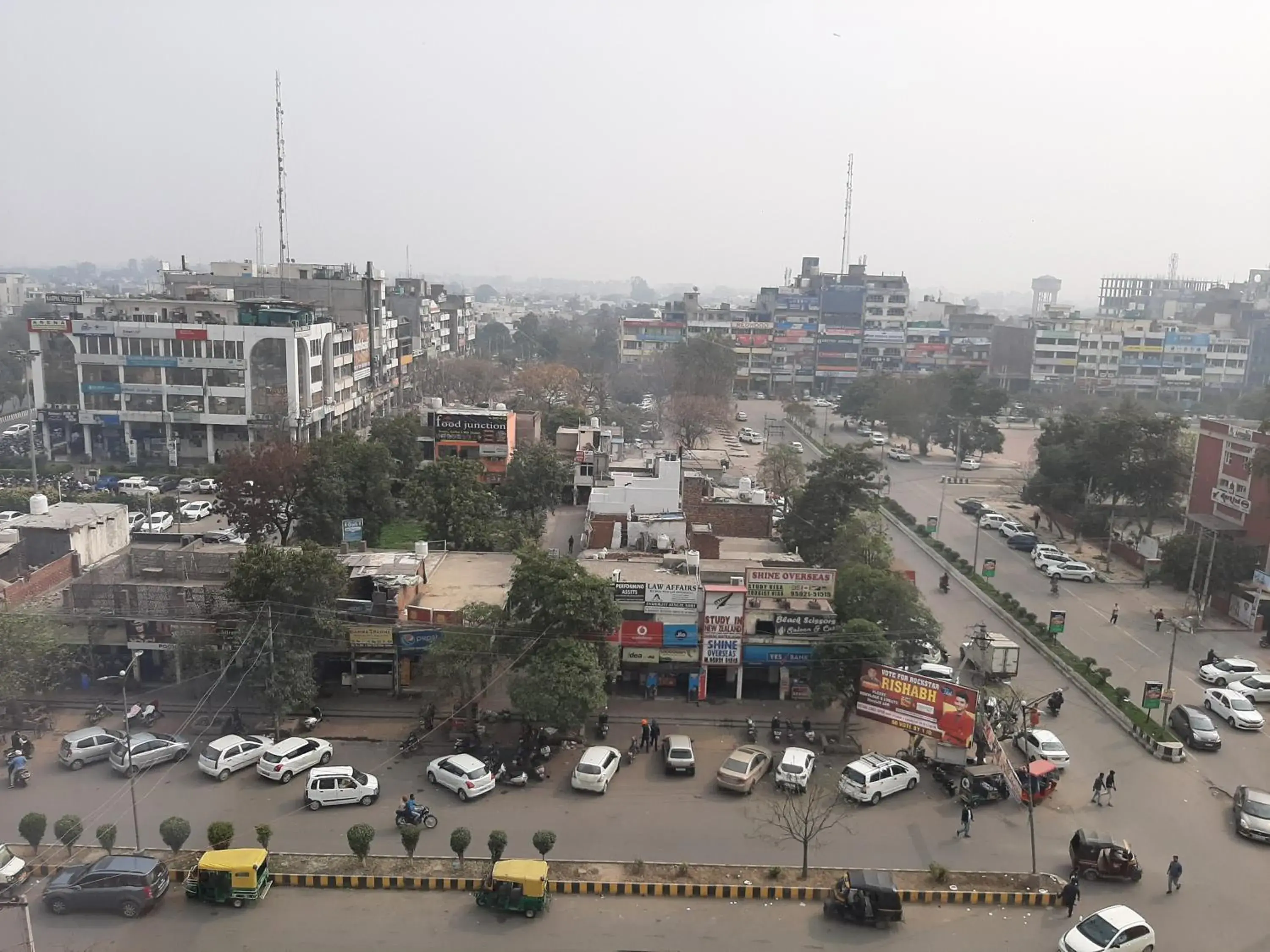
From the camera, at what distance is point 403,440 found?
29.4 metres

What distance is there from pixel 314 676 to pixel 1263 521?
808 inches

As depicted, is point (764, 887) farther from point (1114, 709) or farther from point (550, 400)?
point (550, 400)

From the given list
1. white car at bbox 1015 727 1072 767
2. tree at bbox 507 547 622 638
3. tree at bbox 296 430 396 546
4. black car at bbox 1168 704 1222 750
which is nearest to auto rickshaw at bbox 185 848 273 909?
tree at bbox 507 547 622 638

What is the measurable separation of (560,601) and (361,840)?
14.6 ft

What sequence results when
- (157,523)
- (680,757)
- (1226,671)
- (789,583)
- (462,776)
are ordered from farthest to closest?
(157,523) < (1226,671) < (789,583) < (680,757) < (462,776)

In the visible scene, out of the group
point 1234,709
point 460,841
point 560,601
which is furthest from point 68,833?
point 1234,709

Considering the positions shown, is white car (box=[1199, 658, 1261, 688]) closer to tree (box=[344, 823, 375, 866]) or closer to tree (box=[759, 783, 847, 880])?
tree (box=[759, 783, 847, 880])

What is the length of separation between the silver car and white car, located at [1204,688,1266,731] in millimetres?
16310

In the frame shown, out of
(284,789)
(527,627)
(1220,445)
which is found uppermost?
(1220,445)

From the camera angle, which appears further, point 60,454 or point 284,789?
point 60,454

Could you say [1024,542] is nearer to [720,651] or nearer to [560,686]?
[720,651]

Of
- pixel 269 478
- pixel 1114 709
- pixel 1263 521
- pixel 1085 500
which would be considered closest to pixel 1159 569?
pixel 1263 521

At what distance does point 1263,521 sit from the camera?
73.0 feet

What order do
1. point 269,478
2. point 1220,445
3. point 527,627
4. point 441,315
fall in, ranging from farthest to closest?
A: 1. point 441,315
2. point 1220,445
3. point 269,478
4. point 527,627
